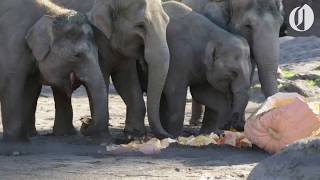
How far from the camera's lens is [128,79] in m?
8.59

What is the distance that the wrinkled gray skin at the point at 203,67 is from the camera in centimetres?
859

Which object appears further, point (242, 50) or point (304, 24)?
point (304, 24)

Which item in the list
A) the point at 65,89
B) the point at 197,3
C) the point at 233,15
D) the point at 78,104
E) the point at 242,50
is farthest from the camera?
the point at 78,104

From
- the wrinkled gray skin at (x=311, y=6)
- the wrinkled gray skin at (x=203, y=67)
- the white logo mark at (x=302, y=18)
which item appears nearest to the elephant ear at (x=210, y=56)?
the wrinkled gray skin at (x=203, y=67)

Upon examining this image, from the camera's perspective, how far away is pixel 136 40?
8.24 metres

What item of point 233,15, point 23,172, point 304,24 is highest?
point 233,15

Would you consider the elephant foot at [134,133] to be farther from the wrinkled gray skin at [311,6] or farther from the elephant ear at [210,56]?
the wrinkled gray skin at [311,6]

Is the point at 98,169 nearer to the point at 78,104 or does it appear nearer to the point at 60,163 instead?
the point at 60,163

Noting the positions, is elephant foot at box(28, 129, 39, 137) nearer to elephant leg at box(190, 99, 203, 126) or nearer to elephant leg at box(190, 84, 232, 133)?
elephant leg at box(190, 84, 232, 133)

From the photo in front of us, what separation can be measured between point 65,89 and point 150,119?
2.89ft

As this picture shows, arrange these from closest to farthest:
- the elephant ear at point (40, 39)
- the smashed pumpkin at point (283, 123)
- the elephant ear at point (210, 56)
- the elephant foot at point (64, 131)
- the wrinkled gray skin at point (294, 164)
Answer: the wrinkled gray skin at point (294, 164) < the smashed pumpkin at point (283, 123) < the elephant ear at point (40, 39) < the elephant ear at point (210, 56) < the elephant foot at point (64, 131)

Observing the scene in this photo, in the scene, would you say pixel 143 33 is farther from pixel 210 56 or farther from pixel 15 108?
pixel 15 108

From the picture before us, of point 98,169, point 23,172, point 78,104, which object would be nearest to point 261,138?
point 98,169

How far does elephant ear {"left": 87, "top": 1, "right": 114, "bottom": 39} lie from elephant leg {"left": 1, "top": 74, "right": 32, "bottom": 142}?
0.92 m
